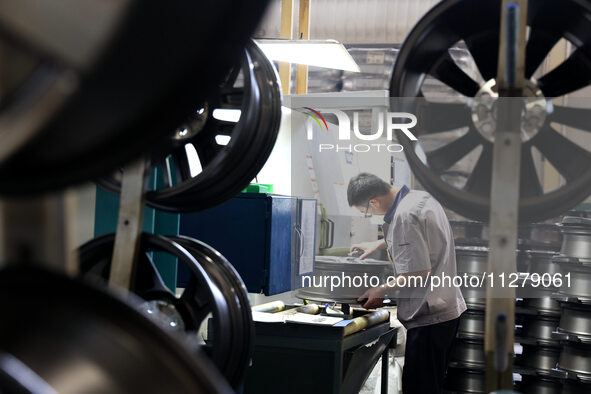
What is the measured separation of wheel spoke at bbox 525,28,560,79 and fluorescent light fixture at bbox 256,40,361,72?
1959 mm

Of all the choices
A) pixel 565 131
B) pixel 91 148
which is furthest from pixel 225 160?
pixel 565 131

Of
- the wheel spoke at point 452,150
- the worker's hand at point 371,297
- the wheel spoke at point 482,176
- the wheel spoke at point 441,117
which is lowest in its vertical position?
the worker's hand at point 371,297

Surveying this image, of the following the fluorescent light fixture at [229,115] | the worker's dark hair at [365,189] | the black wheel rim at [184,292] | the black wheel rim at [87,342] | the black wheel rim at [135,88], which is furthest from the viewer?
the worker's dark hair at [365,189]

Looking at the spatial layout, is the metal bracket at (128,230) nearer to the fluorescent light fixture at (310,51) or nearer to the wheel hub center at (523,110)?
the wheel hub center at (523,110)

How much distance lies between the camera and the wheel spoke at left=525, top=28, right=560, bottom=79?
123 centimetres

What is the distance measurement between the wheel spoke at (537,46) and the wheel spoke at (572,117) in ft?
0.27

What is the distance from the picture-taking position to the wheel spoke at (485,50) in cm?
125

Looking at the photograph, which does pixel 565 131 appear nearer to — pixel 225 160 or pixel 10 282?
pixel 225 160

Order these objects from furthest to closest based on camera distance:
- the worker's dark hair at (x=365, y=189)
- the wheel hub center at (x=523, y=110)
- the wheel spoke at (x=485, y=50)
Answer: the worker's dark hair at (x=365, y=189) → the wheel spoke at (x=485, y=50) → the wheel hub center at (x=523, y=110)

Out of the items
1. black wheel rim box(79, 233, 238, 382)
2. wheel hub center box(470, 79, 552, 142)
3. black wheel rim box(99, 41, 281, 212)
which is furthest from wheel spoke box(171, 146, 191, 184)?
wheel hub center box(470, 79, 552, 142)

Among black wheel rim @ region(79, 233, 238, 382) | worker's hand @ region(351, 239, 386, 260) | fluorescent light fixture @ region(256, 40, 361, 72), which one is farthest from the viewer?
worker's hand @ region(351, 239, 386, 260)

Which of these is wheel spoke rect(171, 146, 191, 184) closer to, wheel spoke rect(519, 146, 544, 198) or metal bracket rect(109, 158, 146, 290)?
metal bracket rect(109, 158, 146, 290)

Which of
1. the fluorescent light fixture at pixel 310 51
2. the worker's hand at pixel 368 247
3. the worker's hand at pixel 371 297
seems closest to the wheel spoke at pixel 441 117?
the fluorescent light fixture at pixel 310 51

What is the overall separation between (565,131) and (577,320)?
225 centimetres
